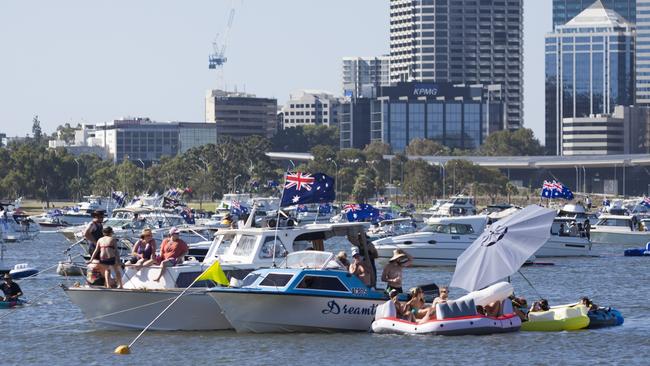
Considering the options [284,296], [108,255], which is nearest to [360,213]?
[108,255]

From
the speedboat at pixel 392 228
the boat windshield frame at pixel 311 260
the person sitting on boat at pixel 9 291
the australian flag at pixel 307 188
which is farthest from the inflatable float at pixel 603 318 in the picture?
the speedboat at pixel 392 228

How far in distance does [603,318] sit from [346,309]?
8.45 meters

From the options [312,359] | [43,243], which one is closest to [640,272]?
[312,359]

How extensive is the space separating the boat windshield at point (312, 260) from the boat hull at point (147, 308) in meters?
2.52

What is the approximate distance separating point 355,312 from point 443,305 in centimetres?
254

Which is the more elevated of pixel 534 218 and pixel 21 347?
pixel 534 218

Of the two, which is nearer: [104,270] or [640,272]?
[104,270]

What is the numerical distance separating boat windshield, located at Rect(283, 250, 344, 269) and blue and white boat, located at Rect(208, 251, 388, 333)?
0.21m

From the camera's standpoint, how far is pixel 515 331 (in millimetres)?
47188

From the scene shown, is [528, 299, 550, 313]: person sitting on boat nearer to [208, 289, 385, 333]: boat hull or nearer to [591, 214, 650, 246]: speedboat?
[208, 289, 385, 333]: boat hull

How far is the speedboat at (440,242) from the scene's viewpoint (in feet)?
261

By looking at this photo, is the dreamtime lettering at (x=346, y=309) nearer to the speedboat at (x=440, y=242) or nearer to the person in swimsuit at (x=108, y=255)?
the person in swimsuit at (x=108, y=255)

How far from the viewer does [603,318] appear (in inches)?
1961

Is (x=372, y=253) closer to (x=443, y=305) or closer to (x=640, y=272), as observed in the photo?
(x=443, y=305)
